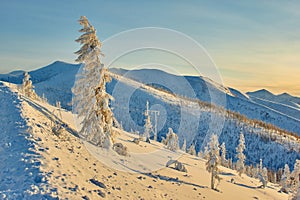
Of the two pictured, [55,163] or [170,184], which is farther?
[170,184]

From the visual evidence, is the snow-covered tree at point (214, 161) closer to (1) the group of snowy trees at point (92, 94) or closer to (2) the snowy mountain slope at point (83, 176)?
(2) the snowy mountain slope at point (83, 176)

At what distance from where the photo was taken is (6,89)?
74.8 feet

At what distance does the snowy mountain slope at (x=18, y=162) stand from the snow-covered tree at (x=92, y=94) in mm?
5777

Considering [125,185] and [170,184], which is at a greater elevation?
[125,185]

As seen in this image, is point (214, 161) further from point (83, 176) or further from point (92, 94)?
point (83, 176)

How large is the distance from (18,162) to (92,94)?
10.9 m

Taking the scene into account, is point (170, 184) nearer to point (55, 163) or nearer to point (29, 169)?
point (55, 163)

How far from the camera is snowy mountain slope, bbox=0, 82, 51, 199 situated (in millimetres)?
10359

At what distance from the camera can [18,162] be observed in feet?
40.1

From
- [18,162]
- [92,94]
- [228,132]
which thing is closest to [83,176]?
[18,162]

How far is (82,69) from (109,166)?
901 centimetres

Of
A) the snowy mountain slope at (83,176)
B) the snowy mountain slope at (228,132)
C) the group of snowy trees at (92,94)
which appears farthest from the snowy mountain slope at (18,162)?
the snowy mountain slope at (228,132)

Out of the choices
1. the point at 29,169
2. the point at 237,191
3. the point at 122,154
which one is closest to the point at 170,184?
the point at 122,154

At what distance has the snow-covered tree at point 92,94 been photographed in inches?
879
